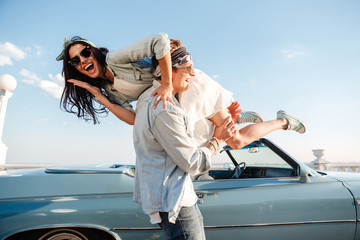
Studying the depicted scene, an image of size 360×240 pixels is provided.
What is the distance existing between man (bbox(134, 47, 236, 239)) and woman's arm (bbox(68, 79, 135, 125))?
941 millimetres

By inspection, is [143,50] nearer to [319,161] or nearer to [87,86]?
[87,86]

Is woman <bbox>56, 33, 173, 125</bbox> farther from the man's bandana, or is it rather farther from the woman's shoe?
the woman's shoe

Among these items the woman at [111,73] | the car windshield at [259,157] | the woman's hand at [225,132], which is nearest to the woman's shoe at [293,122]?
the car windshield at [259,157]

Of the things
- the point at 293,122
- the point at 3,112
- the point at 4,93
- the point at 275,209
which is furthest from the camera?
the point at 4,93

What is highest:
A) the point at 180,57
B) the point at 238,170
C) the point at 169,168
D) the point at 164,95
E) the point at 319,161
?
the point at 180,57

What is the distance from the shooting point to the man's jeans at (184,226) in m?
1.07

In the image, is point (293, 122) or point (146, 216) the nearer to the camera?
point (146, 216)

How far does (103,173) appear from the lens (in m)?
2.02

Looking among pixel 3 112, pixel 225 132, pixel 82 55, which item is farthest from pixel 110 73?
pixel 3 112

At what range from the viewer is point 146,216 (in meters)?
1.88

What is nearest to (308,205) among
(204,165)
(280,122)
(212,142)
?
(280,122)

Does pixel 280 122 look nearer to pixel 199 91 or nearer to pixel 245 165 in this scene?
pixel 245 165

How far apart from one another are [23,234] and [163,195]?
146 cm

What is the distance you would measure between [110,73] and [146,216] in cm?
127
